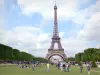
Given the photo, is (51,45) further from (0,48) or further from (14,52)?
(0,48)

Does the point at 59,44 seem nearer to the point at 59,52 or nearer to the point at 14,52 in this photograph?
the point at 59,52

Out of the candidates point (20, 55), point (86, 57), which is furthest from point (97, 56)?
point (20, 55)

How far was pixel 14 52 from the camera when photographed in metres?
132

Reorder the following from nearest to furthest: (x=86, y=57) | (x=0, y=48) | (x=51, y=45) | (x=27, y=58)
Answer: (x=0, y=48) < (x=86, y=57) < (x=27, y=58) < (x=51, y=45)

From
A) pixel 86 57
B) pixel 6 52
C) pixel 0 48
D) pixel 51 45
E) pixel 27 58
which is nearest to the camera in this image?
pixel 0 48

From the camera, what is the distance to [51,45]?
17512cm

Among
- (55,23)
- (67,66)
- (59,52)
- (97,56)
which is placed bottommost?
(67,66)

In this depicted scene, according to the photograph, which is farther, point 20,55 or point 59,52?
point 59,52

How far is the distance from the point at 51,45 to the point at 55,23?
14236 mm

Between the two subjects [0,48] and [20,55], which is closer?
[0,48]

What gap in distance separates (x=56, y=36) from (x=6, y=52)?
6103 cm

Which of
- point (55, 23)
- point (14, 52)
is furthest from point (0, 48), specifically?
point (55, 23)

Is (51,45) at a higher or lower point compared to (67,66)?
higher

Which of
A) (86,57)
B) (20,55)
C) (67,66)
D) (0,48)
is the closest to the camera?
(67,66)
